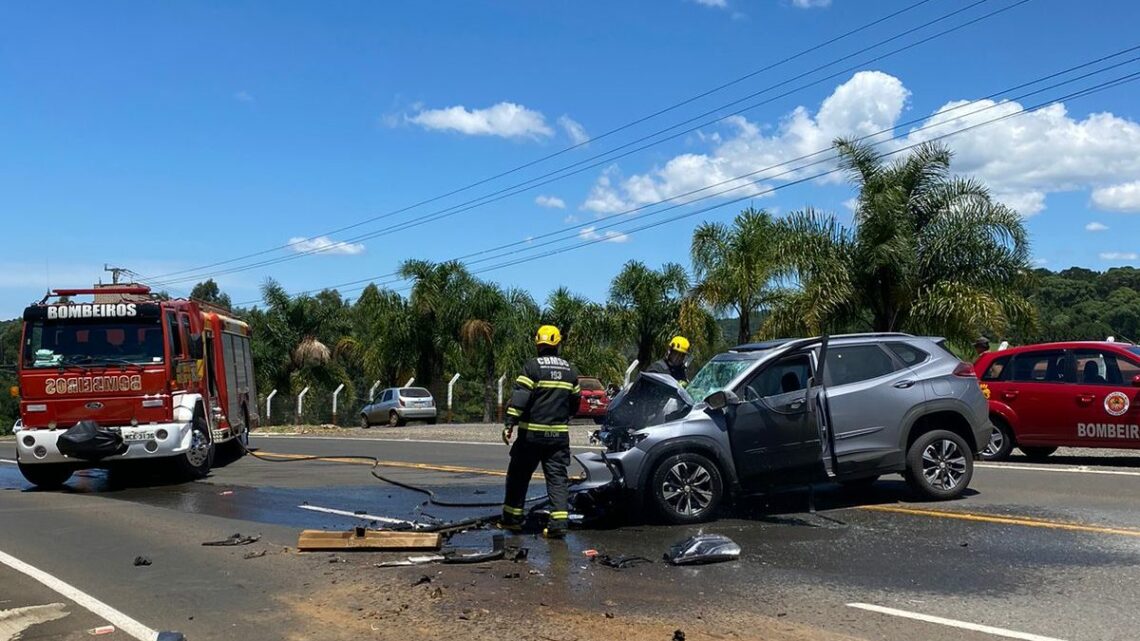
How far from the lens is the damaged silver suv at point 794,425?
8.94 m

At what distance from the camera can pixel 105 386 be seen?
1349cm

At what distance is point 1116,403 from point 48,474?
589 inches

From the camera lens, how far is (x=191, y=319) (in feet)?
49.0

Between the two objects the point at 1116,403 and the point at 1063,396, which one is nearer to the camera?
the point at 1116,403

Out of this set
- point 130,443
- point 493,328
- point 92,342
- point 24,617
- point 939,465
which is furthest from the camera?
point 493,328

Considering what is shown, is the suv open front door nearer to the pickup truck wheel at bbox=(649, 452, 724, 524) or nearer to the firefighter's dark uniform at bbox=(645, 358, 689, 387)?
the pickup truck wheel at bbox=(649, 452, 724, 524)

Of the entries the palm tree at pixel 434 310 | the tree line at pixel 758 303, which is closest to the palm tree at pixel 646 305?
the tree line at pixel 758 303

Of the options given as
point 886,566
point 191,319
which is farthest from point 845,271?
point 886,566

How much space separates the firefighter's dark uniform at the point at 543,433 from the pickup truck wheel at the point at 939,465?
12.0ft

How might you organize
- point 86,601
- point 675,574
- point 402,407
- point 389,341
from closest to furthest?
point 86,601 → point 675,574 → point 402,407 → point 389,341

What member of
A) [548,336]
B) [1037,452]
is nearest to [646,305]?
[1037,452]

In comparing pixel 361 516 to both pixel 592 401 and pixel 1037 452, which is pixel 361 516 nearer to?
pixel 1037 452

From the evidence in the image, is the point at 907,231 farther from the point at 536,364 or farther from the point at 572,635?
the point at 572,635

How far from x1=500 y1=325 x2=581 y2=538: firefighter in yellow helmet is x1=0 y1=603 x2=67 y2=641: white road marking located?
12.4ft
